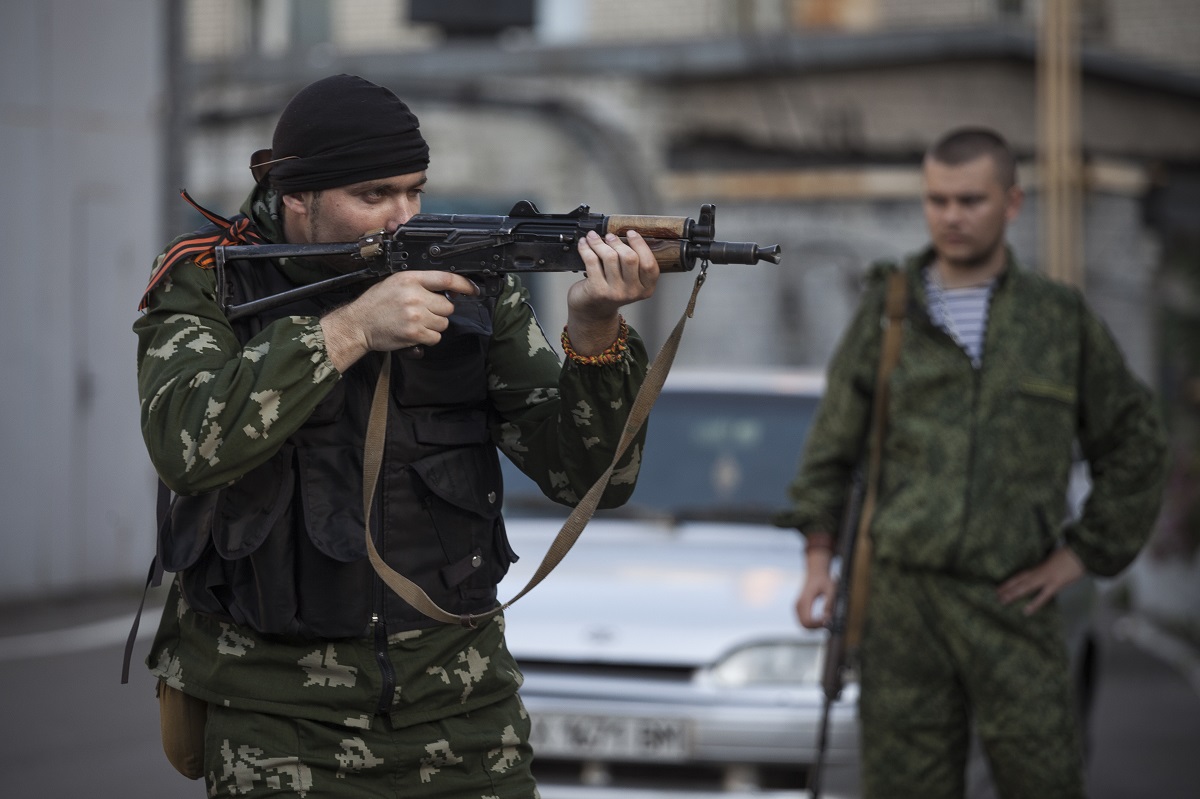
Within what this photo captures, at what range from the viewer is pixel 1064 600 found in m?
5.41

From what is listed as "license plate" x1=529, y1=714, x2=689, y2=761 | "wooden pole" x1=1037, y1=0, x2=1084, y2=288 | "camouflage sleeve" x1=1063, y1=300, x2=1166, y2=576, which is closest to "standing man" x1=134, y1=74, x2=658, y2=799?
"camouflage sleeve" x1=1063, y1=300, x2=1166, y2=576

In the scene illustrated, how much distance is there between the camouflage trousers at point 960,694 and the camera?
387cm

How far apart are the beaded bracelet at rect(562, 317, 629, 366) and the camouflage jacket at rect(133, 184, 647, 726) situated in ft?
0.05

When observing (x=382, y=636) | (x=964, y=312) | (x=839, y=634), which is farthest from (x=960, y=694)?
(x=382, y=636)

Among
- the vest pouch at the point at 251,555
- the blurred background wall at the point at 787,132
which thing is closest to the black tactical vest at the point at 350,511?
the vest pouch at the point at 251,555

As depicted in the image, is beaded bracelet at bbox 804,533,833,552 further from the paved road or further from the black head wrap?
the paved road

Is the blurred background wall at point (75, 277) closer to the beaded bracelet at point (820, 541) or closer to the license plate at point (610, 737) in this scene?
the license plate at point (610, 737)

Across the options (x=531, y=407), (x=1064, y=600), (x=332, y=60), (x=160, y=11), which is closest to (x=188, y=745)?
(x=531, y=407)

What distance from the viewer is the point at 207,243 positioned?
274cm

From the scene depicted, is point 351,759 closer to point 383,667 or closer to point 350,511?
point 383,667

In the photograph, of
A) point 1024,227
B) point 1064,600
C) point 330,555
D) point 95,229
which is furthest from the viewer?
point 1024,227

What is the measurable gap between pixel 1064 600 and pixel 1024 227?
9.17 meters

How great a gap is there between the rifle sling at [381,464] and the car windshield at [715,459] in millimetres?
3094

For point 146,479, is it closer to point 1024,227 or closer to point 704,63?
point 704,63
